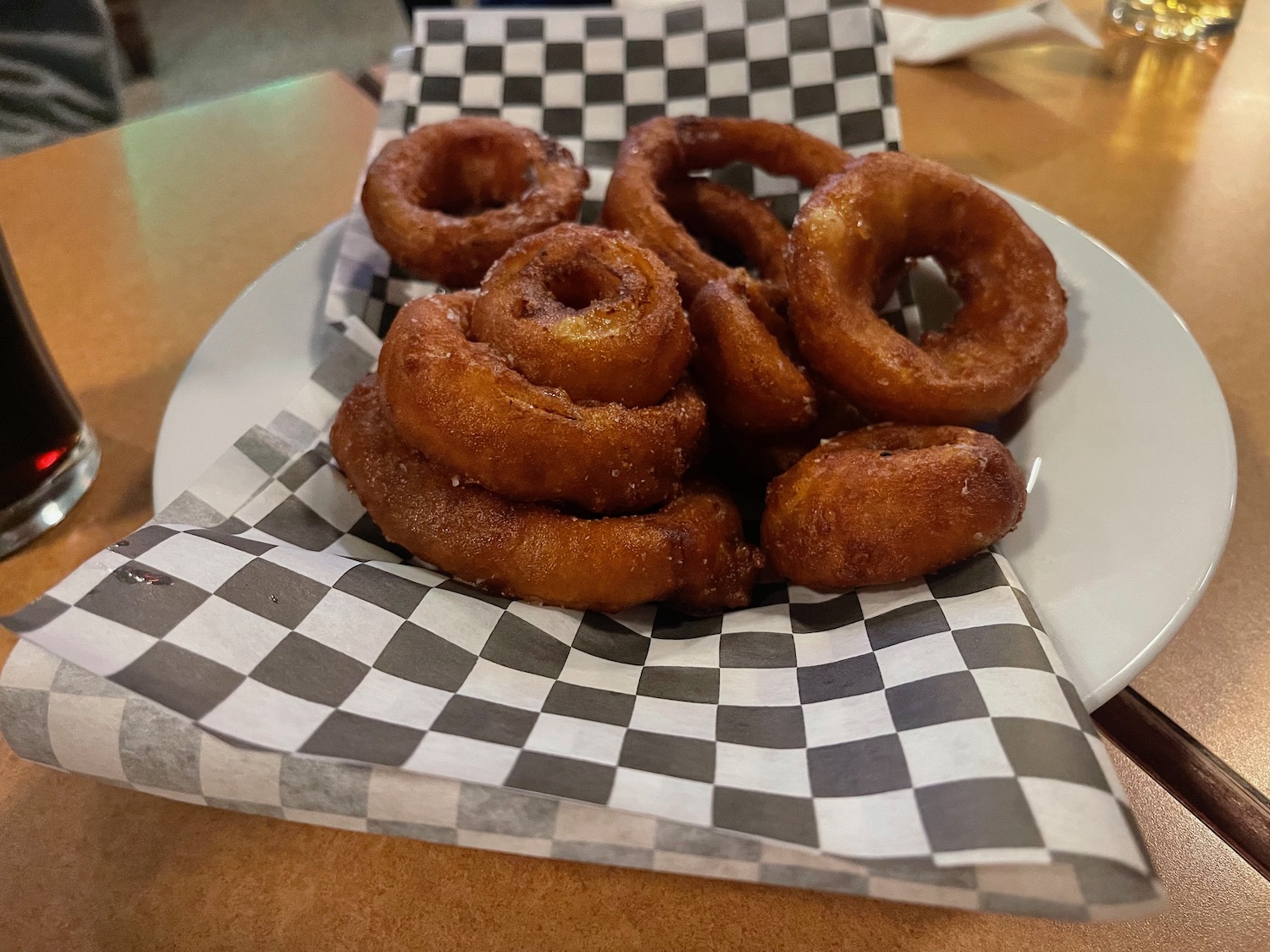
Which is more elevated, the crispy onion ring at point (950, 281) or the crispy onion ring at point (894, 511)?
the crispy onion ring at point (950, 281)

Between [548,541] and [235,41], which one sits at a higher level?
[548,541]

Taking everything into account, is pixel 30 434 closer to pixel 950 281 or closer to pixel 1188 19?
pixel 950 281

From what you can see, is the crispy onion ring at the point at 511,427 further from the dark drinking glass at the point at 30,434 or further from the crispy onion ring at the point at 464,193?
the dark drinking glass at the point at 30,434

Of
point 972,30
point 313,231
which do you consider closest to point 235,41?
point 313,231

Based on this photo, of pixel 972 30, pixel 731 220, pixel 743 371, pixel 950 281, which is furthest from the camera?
pixel 972 30

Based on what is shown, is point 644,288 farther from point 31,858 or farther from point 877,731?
point 31,858

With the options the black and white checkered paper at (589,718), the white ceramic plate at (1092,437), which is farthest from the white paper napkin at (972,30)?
the black and white checkered paper at (589,718)
